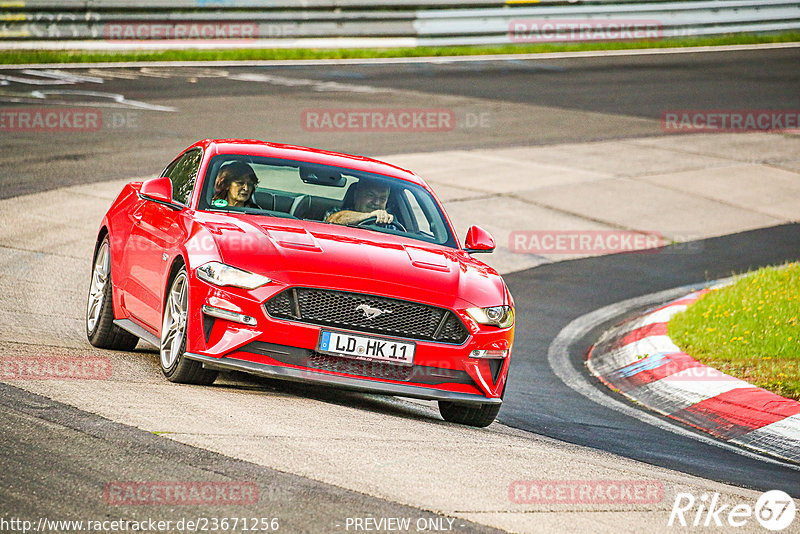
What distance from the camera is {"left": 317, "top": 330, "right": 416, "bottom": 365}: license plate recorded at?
270 inches

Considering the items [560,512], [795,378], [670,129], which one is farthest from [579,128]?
[560,512]

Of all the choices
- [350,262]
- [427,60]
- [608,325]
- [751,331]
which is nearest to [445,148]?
[608,325]

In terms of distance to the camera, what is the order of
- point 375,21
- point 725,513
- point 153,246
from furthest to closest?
point 375,21 → point 153,246 → point 725,513

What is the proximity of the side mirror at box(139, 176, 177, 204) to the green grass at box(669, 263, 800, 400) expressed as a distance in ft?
14.7

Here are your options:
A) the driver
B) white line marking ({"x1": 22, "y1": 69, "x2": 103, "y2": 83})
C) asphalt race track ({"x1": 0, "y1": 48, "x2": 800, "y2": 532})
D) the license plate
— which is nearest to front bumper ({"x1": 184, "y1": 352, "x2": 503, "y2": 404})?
the license plate

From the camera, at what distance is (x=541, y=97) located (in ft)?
83.6

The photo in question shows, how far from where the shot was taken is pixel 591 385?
9.68 m

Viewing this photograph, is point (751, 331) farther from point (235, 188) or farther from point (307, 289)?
point (307, 289)

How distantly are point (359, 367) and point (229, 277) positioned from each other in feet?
2.95

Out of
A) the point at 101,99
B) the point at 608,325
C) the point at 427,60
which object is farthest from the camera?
the point at 427,60

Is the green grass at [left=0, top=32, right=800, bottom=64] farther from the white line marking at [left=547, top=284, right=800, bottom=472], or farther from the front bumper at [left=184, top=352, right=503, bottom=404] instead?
the front bumper at [left=184, top=352, right=503, bottom=404]

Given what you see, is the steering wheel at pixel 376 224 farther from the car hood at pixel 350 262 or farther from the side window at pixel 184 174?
the side window at pixel 184 174

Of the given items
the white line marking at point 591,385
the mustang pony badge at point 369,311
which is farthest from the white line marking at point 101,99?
the mustang pony badge at point 369,311

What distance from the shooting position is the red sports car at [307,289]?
6848mm
